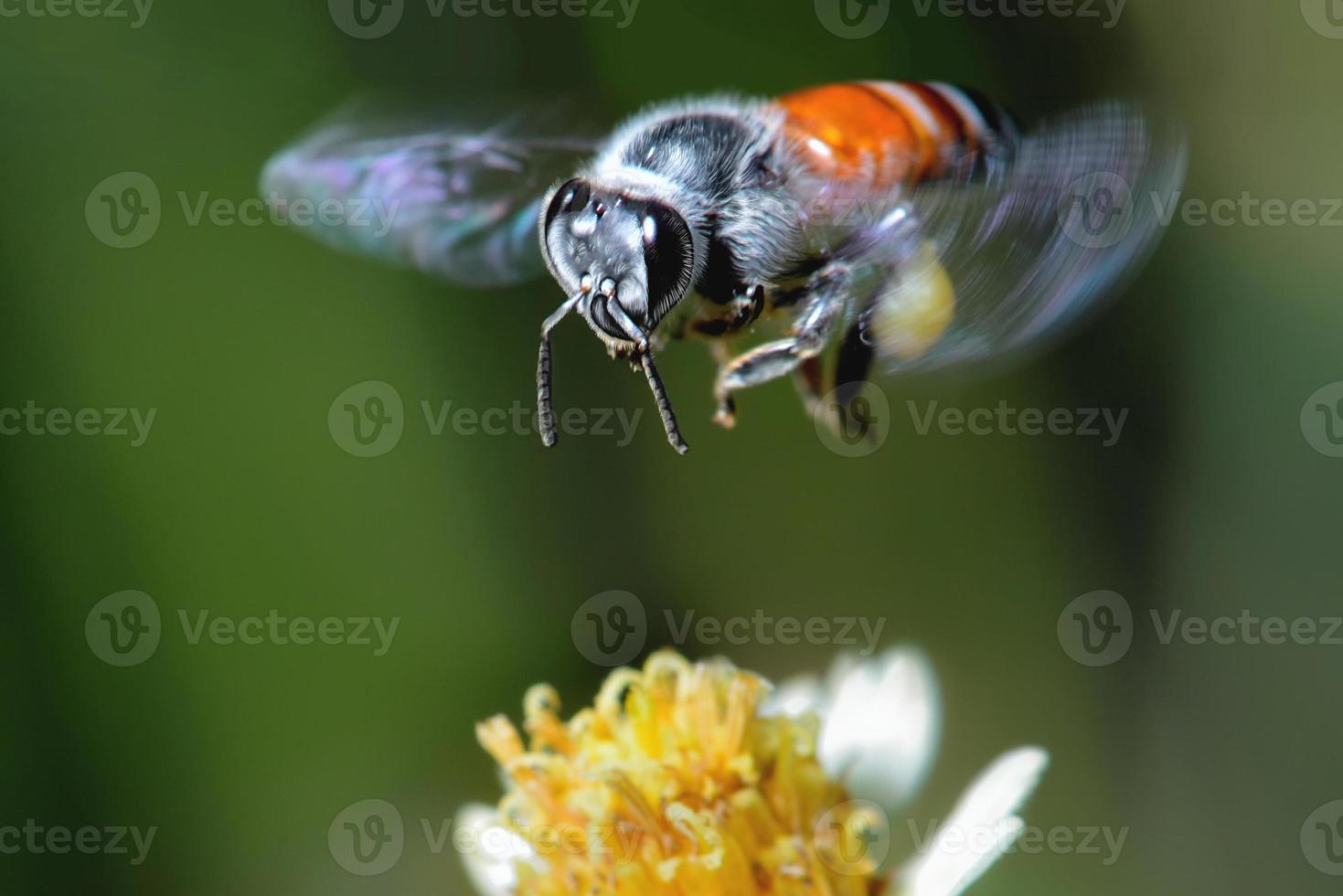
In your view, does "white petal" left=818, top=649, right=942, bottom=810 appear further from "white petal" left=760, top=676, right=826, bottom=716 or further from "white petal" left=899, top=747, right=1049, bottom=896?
"white petal" left=899, top=747, right=1049, bottom=896

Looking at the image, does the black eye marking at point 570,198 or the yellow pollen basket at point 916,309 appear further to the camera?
the black eye marking at point 570,198

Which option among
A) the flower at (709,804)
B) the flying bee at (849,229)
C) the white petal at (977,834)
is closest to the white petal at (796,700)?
the flower at (709,804)

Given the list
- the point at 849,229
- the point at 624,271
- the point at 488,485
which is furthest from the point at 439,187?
the point at 488,485

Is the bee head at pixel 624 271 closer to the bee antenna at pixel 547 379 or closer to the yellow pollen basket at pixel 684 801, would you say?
the bee antenna at pixel 547 379

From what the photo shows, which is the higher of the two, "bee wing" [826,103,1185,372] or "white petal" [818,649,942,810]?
"bee wing" [826,103,1185,372]

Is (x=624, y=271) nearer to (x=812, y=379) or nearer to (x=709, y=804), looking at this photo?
(x=812, y=379)

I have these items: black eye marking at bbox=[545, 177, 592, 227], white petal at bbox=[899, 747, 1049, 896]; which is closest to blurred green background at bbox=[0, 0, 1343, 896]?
white petal at bbox=[899, 747, 1049, 896]

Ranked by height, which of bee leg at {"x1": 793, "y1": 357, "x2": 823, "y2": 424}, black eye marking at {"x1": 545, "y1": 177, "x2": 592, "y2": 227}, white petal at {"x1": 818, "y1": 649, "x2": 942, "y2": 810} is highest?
black eye marking at {"x1": 545, "y1": 177, "x2": 592, "y2": 227}
